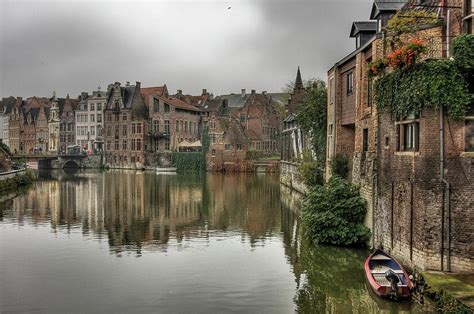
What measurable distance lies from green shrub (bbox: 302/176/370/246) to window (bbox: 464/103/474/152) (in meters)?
6.95

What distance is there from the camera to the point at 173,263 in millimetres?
19891

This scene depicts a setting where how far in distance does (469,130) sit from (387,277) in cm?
493

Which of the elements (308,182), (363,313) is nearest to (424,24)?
(363,313)

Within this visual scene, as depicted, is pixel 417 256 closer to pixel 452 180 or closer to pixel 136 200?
pixel 452 180

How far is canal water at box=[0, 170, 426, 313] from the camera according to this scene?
49.8 feet

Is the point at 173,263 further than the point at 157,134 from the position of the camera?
No

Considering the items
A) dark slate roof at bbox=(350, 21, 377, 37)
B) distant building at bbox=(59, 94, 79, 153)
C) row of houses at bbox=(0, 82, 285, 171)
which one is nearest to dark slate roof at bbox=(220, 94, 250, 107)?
row of houses at bbox=(0, 82, 285, 171)

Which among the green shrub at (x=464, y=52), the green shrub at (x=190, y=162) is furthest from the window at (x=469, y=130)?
the green shrub at (x=190, y=162)

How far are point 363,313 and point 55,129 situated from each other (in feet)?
333

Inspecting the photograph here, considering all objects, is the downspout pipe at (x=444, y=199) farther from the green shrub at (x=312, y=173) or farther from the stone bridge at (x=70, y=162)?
the stone bridge at (x=70, y=162)

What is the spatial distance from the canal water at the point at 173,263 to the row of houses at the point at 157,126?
43257mm

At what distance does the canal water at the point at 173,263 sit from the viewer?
49.8 feet

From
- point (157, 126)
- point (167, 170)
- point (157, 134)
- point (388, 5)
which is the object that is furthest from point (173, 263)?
point (157, 126)

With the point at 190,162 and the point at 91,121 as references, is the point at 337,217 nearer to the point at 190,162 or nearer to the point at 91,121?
the point at 190,162
